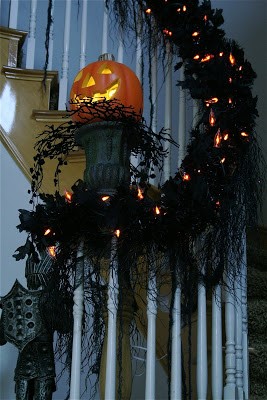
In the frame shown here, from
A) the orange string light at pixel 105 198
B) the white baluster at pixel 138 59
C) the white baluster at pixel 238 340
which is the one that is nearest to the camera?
the orange string light at pixel 105 198

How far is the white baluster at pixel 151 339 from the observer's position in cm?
186

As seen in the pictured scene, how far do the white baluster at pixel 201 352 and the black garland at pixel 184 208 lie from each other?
4cm

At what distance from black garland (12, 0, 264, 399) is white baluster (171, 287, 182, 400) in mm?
36

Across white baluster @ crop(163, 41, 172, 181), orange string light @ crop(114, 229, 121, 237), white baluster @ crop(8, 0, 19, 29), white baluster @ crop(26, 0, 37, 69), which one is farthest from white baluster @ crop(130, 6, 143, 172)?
orange string light @ crop(114, 229, 121, 237)

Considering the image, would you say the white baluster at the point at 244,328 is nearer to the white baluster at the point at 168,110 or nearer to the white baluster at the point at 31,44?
the white baluster at the point at 168,110

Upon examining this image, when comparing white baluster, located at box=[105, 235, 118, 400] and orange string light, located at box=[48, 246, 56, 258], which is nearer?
white baluster, located at box=[105, 235, 118, 400]

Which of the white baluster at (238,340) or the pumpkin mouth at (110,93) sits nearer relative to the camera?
the white baluster at (238,340)

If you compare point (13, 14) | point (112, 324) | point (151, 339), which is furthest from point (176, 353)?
point (13, 14)

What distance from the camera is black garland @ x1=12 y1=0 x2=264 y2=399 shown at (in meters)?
1.90

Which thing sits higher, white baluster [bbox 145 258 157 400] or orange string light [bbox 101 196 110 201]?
orange string light [bbox 101 196 110 201]

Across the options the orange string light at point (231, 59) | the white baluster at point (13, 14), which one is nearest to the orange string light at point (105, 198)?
the orange string light at point (231, 59)

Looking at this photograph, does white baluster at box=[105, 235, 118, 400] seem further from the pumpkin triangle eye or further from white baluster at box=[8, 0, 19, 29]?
white baluster at box=[8, 0, 19, 29]

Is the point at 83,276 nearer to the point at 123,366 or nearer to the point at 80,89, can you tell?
the point at 123,366

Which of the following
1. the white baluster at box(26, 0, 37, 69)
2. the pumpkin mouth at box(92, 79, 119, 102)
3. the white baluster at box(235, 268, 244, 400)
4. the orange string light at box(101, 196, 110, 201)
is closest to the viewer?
the orange string light at box(101, 196, 110, 201)
